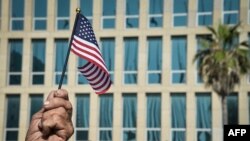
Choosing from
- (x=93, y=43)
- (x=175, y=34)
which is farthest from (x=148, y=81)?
(x=93, y=43)

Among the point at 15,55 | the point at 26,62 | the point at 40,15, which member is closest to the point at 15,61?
the point at 15,55

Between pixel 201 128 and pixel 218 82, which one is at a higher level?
pixel 218 82

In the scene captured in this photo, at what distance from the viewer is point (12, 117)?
1670 inches

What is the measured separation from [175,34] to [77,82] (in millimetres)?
6992

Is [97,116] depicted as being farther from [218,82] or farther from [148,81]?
[218,82]

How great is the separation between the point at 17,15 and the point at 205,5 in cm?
1250

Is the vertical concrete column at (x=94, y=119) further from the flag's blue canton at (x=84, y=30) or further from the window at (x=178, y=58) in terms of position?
the flag's blue canton at (x=84, y=30)

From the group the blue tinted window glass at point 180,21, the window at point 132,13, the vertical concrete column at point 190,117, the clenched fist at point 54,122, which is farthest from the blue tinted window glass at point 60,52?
the clenched fist at point 54,122

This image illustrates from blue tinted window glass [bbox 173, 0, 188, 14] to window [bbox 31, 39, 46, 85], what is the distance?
8.95 m

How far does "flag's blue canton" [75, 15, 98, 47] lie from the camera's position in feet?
36.0

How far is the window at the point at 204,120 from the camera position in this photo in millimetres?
39562

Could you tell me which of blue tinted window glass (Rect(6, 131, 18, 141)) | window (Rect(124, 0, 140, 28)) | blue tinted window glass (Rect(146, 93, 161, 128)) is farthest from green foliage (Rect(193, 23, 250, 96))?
blue tinted window glass (Rect(6, 131, 18, 141))

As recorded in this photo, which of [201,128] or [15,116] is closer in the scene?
[201,128]

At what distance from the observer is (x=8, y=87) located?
4206 centimetres
